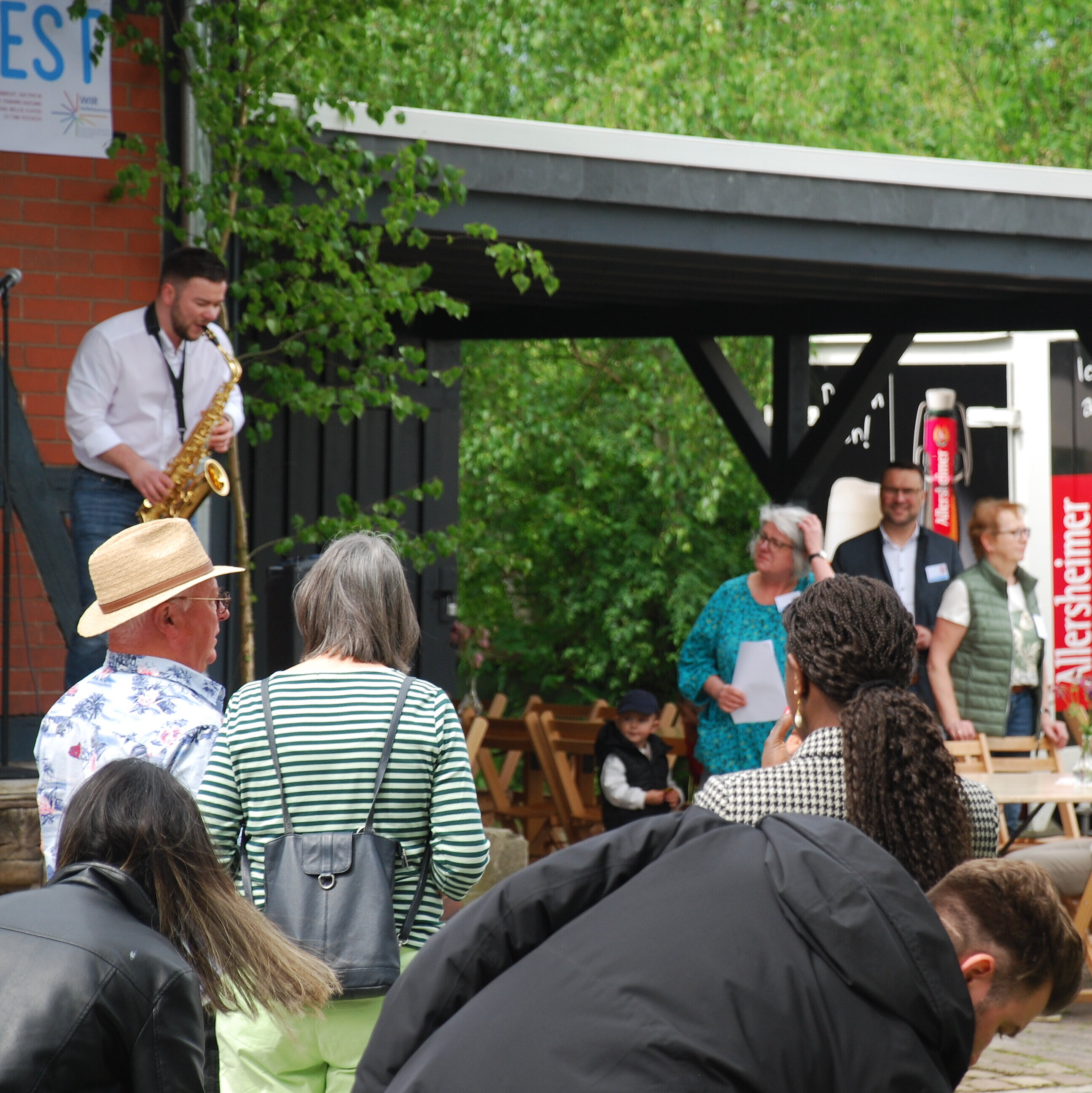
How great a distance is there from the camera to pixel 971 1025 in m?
1.36

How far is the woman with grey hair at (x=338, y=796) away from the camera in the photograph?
2.64 meters

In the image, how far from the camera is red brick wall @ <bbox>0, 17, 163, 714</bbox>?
583 cm

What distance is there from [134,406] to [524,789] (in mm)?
5336

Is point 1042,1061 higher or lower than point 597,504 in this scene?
lower

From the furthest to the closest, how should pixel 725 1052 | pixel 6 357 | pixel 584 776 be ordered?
1. pixel 584 776
2. pixel 6 357
3. pixel 725 1052

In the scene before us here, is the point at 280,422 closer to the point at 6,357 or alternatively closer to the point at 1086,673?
the point at 6,357

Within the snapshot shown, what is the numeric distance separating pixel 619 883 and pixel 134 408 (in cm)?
390

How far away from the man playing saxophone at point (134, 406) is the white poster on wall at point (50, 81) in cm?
127

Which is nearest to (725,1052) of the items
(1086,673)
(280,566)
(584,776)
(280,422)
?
(280,566)

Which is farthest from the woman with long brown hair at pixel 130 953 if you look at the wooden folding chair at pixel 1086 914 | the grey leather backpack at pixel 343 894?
the wooden folding chair at pixel 1086 914

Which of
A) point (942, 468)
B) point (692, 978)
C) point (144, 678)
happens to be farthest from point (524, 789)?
point (692, 978)

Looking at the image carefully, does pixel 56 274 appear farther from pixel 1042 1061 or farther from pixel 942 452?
pixel 942 452

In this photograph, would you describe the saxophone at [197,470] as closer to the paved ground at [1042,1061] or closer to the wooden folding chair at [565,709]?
the paved ground at [1042,1061]

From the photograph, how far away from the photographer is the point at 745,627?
5719mm
